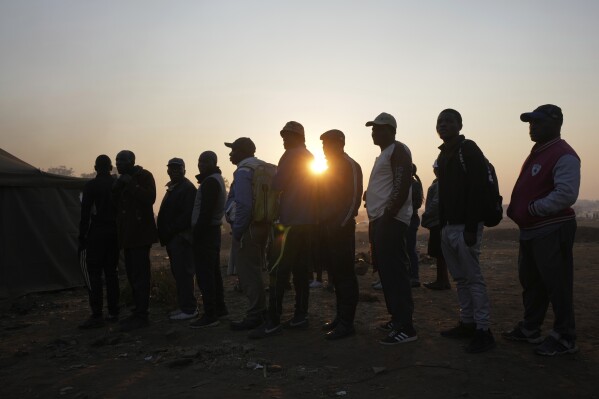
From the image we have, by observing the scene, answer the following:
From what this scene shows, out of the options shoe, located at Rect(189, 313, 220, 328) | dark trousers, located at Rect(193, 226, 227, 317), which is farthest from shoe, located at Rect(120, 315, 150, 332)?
dark trousers, located at Rect(193, 226, 227, 317)

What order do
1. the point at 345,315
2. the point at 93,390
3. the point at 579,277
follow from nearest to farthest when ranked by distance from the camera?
the point at 93,390
the point at 345,315
the point at 579,277

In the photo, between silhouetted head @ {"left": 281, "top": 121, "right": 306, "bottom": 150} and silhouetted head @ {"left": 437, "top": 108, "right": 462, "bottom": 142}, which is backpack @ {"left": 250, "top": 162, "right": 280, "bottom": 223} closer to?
silhouetted head @ {"left": 281, "top": 121, "right": 306, "bottom": 150}

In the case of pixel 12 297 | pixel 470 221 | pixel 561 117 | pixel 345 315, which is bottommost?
pixel 12 297

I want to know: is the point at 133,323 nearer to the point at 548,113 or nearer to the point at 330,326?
the point at 330,326

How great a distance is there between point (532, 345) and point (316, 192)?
270cm

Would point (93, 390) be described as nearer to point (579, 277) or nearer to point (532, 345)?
point (532, 345)

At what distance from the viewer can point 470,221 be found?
14.8 ft

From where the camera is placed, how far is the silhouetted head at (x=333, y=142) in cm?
534

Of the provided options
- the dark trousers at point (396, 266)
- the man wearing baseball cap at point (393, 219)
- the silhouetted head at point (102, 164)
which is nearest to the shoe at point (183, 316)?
the silhouetted head at point (102, 164)

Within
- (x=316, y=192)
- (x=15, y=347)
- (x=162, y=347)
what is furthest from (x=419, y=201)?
(x=15, y=347)

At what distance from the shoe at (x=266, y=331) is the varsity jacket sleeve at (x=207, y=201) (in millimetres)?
1472

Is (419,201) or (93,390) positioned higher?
(419,201)

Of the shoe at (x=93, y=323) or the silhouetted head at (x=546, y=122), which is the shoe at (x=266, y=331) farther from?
the silhouetted head at (x=546, y=122)

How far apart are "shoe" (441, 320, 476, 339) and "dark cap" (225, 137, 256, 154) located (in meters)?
3.12
